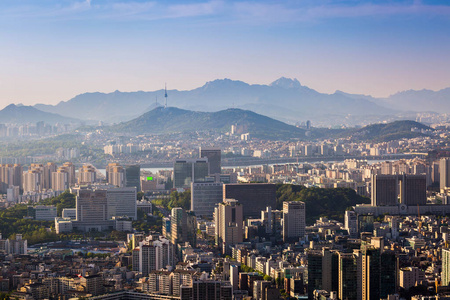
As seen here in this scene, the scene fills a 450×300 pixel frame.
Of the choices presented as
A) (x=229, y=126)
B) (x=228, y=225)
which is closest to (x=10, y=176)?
(x=228, y=225)

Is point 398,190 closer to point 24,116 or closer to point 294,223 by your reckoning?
point 294,223

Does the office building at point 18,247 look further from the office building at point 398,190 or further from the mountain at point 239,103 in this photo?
the mountain at point 239,103

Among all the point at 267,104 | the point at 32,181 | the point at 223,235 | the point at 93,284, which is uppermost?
the point at 267,104

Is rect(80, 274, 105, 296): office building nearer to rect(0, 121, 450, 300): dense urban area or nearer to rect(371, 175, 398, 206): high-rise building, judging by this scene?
rect(0, 121, 450, 300): dense urban area

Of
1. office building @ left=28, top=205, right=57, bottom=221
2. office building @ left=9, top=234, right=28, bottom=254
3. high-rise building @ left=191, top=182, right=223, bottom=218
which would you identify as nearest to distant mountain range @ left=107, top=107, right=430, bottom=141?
high-rise building @ left=191, top=182, right=223, bottom=218

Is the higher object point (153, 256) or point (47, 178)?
point (47, 178)

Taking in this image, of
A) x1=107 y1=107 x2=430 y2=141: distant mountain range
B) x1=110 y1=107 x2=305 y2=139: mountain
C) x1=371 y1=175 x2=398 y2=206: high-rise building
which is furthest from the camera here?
x1=110 y1=107 x2=305 y2=139: mountain
